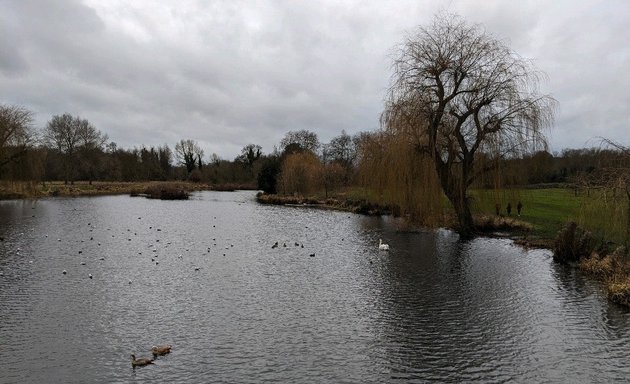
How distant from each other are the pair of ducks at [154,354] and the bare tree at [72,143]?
69734 mm

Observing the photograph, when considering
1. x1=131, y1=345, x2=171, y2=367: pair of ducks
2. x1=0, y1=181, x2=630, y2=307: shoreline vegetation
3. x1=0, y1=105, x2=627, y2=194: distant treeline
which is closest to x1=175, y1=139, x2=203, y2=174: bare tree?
x1=0, y1=105, x2=627, y2=194: distant treeline

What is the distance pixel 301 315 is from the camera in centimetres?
1150

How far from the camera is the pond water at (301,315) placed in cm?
852

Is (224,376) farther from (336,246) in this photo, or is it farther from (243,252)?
(336,246)

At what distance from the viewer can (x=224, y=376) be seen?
8133 mm

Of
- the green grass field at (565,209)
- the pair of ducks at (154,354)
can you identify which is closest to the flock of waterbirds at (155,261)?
the pair of ducks at (154,354)

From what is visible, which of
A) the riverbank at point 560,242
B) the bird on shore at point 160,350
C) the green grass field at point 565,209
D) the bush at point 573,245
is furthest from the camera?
the bush at point 573,245

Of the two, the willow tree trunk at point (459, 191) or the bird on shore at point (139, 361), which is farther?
the willow tree trunk at point (459, 191)

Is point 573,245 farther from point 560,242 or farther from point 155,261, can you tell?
point 155,261

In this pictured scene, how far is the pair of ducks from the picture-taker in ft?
27.7

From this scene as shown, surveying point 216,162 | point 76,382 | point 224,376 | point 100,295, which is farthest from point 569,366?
point 216,162

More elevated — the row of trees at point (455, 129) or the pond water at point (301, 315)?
the row of trees at point (455, 129)

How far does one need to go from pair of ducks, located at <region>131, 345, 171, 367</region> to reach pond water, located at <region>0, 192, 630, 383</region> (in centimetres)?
13

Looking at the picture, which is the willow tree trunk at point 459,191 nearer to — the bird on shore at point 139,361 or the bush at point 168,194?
the bird on shore at point 139,361
